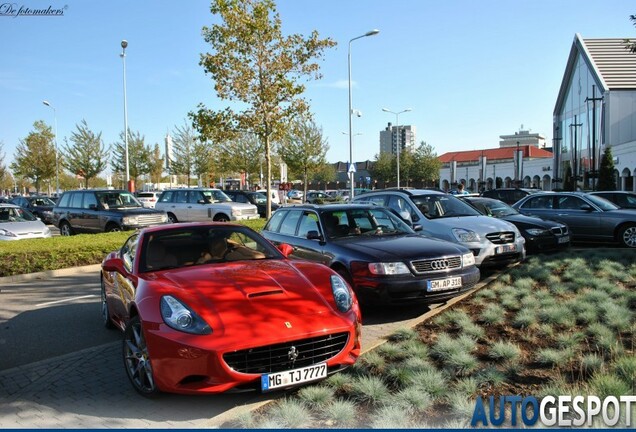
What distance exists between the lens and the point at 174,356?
12.6 ft

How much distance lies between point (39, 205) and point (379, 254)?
27.2 meters

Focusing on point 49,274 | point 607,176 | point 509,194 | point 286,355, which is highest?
point 607,176

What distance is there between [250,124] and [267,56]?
8.69 ft

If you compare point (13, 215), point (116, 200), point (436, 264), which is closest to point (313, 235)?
point (436, 264)

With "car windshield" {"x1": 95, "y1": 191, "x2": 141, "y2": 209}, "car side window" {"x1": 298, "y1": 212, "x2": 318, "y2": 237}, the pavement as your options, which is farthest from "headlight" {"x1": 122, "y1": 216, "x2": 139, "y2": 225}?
the pavement

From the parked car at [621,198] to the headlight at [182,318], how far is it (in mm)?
13542

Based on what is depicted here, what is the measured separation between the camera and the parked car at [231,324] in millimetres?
3803

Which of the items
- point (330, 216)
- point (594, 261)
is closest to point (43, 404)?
point (330, 216)

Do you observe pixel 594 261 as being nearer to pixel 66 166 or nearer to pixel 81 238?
pixel 81 238

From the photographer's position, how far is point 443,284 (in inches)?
254

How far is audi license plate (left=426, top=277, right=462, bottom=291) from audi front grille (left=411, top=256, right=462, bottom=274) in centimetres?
16

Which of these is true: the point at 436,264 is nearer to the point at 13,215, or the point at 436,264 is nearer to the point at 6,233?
the point at 6,233

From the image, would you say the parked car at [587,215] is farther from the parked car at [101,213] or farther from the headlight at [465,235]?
the parked car at [101,213]

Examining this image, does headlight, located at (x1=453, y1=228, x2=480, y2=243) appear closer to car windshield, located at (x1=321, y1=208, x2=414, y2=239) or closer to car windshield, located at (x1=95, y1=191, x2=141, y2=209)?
car windshield, located at (x1=321, y1=208, x2=414, y2=239)
